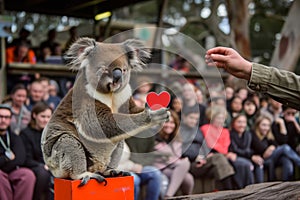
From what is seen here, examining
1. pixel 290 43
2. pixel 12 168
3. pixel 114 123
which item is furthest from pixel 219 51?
pixel 290 43

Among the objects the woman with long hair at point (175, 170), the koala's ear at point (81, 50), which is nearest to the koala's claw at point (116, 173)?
the koala's ear at point (81, 50)

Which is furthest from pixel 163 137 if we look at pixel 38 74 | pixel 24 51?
pixel 24 51

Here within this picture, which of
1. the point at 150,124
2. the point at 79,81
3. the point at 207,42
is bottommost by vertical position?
the point at 150,124

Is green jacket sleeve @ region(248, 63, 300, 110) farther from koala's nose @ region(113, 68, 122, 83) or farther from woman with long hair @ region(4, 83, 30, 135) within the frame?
woman with long hair @ region(4, 83, 30, 135)

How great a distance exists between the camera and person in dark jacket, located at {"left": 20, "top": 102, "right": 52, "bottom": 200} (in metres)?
4.29

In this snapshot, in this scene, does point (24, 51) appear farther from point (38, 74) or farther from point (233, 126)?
point (233, 126)

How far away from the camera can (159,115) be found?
2.23m

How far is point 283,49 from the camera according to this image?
25.0 ft

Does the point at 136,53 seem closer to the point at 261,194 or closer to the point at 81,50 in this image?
the point at 81,50

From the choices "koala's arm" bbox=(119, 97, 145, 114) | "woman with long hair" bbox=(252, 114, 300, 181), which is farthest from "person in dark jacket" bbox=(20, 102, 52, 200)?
"woman with long hair" bbox=(252, 114, 300, 181)

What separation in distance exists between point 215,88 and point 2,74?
14.2 ft

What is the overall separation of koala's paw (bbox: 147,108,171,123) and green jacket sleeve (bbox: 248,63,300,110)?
458mm

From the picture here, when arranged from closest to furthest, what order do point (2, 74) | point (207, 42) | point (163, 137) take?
point (163, 137)
point (2, 74)
point (207, 42)

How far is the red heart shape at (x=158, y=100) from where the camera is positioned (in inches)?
89.0
